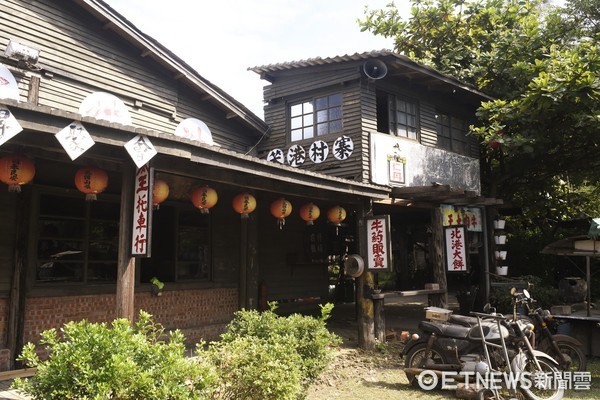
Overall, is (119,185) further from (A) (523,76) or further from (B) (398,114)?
(A) (523,76)

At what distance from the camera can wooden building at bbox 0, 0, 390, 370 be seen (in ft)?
20.5

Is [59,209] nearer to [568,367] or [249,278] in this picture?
[249,278]

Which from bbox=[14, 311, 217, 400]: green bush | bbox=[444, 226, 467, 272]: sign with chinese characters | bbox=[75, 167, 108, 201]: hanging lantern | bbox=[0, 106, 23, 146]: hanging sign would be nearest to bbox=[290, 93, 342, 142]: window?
bbox=[444, 226, 467, 272]: sign with chinese characters

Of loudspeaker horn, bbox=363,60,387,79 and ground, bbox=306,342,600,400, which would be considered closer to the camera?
ground, bbox=306,342,600,400

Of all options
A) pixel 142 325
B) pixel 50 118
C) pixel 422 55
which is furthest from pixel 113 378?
pixel 422 55

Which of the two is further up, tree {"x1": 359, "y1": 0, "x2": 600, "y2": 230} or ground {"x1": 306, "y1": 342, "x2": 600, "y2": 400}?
tree {"x1": 359, "y1": 0, "x2": 600, "y2": 230}

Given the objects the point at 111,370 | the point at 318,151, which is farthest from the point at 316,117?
the point at 111,370

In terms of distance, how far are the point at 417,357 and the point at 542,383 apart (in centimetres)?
189

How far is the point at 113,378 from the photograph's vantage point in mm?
4258

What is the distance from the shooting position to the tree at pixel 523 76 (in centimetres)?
1284

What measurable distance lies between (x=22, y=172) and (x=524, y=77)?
14.1 metres

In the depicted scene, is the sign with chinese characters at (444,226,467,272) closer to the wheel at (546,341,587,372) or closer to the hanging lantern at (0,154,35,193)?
the wheel at (546,341,587,372)

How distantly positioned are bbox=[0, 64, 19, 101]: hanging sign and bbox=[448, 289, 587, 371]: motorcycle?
827 centimetres

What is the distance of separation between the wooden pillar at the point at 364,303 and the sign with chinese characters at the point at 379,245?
Answer: 14 cm
